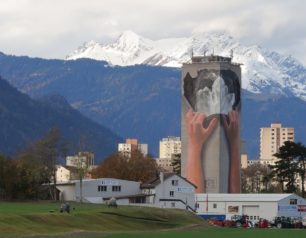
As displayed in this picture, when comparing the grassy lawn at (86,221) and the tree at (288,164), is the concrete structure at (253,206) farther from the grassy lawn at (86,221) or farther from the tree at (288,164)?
the grassy lawn at (86,221)

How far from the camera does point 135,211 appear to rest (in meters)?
92.5

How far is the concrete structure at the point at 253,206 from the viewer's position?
146 metres

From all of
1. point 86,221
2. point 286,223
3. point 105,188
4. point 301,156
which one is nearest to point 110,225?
point 86,221

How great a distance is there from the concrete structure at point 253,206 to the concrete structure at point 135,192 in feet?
11.6

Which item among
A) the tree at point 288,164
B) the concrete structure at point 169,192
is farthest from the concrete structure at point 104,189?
the tree at point 288,164

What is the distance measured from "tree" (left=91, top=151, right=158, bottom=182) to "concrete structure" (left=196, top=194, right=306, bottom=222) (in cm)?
2612

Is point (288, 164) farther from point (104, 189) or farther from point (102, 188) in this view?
point (102, 188)

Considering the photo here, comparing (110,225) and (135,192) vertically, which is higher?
(135,192)

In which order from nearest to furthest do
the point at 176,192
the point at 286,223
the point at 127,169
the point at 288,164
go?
the point at 286,223 < the point at 176,192 < the point at 288,164 < the point at 127,169

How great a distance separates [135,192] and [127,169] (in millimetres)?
→ 32126

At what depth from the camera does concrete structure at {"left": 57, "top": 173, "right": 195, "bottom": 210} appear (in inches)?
5738

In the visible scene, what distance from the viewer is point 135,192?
148m

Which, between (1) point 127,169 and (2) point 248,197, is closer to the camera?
(2) point 248,197

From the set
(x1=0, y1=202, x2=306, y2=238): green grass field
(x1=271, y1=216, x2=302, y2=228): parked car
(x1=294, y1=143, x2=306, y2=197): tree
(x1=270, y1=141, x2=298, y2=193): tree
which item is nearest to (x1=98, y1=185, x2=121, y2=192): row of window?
(x1=271, y1=216, x2=302, y2=228): parked car
